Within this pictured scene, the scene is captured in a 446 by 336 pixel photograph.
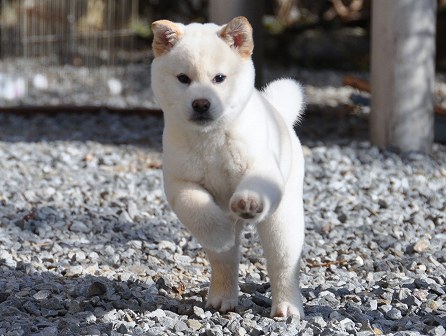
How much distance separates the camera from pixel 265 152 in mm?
2809

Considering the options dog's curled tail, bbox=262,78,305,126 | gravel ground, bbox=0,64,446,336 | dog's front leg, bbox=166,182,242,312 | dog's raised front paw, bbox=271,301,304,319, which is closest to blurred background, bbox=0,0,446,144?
gravel ground, bbox=0,64,446,336

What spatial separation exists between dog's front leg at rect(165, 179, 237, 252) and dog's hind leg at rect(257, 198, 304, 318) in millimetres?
224

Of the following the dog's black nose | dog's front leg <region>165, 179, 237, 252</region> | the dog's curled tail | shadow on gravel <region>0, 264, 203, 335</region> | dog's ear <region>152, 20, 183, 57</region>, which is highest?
dog's ear <region>152, 20, 183, 57</region>

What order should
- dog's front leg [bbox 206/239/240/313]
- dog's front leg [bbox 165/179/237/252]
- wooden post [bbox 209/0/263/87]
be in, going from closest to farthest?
dog's front leg [bbox 165/179/237/252], dog's front leg [bbox 206/239/240/313], wooden post [bbox 209/0/263/87]

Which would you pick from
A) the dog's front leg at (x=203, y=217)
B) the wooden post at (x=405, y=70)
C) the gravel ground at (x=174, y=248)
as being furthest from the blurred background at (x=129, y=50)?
the dog's front leg at (x=203, y=217)

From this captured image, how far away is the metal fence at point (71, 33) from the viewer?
959 cm

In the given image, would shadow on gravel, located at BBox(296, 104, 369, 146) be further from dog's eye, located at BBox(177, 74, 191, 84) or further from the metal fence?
dog's eye, located at BBox(177, 74, 191, 84)

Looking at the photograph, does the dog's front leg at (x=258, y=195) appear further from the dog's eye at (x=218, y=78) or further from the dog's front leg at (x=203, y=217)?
the dog's eye at (x=218, y=78)

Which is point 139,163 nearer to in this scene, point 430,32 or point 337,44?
point 430,32

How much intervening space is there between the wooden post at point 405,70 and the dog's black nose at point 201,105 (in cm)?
364

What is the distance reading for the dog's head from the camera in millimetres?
2689

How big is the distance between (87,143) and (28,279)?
318 centimetres

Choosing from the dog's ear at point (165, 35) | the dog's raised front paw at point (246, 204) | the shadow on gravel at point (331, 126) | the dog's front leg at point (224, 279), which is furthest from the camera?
the shadow on gravel at point (331, 126)

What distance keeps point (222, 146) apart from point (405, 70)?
3531 millimetres
